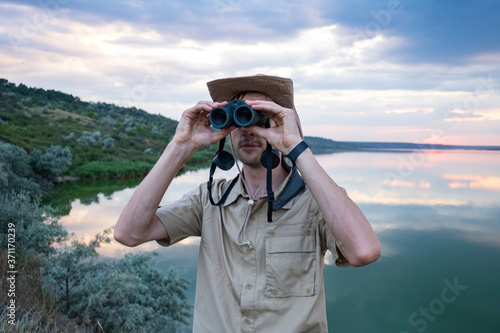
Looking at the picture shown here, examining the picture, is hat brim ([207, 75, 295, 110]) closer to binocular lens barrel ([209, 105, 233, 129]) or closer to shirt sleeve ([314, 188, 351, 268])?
binocular lens barrel ([209, 105, 233, 129])

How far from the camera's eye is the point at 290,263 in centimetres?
138

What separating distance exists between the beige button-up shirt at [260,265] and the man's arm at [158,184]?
0.10 metres

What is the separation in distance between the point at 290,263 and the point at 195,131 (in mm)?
683

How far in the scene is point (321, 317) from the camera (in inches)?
52.7

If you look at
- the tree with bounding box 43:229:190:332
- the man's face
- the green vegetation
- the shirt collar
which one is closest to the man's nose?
the man's face

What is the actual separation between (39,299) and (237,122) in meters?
3.45

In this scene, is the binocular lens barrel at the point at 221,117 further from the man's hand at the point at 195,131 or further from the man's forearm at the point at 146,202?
the man's forearm at the point at 146,202

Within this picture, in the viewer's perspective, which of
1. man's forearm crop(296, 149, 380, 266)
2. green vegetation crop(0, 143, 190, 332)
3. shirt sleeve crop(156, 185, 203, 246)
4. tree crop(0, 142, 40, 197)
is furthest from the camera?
tree crop(0, 142, 40, 197)

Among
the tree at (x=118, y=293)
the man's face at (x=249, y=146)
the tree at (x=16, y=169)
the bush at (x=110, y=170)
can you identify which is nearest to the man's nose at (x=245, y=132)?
the man's face at (x=249, y=146)

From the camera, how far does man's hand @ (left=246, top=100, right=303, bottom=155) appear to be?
1.37 m

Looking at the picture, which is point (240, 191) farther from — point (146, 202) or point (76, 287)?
point (76, 287)

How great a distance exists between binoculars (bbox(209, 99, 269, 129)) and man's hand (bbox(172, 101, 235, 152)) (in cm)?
3

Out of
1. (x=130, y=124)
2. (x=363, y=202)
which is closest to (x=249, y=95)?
(x=363, y=202)

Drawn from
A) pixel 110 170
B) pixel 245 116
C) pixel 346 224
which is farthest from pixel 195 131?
pixel 110 170
